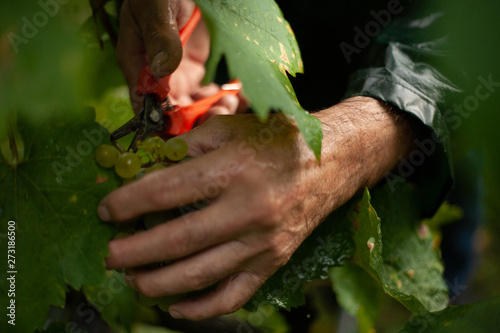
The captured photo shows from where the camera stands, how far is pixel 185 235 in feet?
1.54

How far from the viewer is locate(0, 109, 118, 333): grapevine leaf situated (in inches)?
19.6

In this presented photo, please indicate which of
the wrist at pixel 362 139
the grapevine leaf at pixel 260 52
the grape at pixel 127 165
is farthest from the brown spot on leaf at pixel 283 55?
the grape at pixel 127 165

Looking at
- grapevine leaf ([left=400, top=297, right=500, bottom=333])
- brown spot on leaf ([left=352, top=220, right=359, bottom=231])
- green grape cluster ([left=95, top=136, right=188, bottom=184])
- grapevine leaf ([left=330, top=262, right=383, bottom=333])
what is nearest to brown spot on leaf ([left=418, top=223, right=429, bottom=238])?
grapevine leaf ([left=330, top=262, right=383, bottom=333])

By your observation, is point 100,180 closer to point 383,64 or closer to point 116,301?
point 116,301

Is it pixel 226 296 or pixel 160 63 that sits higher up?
pixel 160 63

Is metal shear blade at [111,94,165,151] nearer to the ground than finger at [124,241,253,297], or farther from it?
farther from it

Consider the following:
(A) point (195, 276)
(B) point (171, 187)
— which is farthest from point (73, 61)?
(A) point (195, 276)

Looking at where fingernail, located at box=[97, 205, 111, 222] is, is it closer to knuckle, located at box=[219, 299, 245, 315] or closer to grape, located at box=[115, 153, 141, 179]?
grape, located at box=[115, 153, 141, 179]

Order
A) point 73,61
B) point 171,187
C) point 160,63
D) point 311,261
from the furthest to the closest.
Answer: point 311,261 → point 160,63 → point 171,187 → point 73,61

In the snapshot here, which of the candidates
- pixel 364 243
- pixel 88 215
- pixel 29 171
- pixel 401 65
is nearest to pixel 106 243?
pixel 88 215

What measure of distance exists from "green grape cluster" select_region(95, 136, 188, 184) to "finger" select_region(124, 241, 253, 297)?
124 mm

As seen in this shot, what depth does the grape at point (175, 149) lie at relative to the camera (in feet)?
1.69

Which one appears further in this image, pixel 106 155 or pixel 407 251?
pixel 407 251

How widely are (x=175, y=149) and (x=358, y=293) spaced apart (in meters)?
0.54
